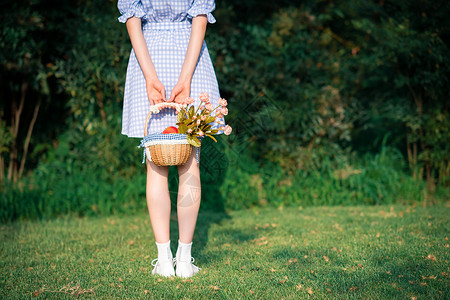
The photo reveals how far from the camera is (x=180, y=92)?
212cm

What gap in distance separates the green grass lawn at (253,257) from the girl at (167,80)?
24 cm

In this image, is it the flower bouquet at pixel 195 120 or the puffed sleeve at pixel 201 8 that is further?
the puffed sleeve at pixel 201 8

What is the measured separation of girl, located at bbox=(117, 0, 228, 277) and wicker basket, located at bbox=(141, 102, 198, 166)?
0.16 m

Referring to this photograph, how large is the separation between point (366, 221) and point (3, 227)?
278 centimetres

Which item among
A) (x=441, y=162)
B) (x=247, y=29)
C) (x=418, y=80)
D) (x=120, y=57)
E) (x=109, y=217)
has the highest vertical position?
(x=247, y=29)

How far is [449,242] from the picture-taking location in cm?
251

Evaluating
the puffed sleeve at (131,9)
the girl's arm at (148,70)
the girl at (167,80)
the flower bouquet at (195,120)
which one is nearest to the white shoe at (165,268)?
the girl at (167,80)

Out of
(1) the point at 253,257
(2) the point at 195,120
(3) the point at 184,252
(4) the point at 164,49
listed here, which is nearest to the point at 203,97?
(2) the point at 195,120

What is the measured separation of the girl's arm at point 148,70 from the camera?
2094 millimetres

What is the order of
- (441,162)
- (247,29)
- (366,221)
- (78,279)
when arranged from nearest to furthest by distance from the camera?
(78,279) → (366,221) → (441,162) → (247,29)

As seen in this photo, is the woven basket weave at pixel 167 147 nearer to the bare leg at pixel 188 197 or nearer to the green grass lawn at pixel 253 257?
the bare leg at pixel 188 197

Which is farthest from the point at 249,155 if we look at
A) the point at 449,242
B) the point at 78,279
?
the point at 78,279

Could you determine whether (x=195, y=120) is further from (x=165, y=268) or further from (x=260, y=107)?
(x=260, y=107)

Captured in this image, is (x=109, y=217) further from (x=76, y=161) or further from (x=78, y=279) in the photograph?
(x=78, y=279)
